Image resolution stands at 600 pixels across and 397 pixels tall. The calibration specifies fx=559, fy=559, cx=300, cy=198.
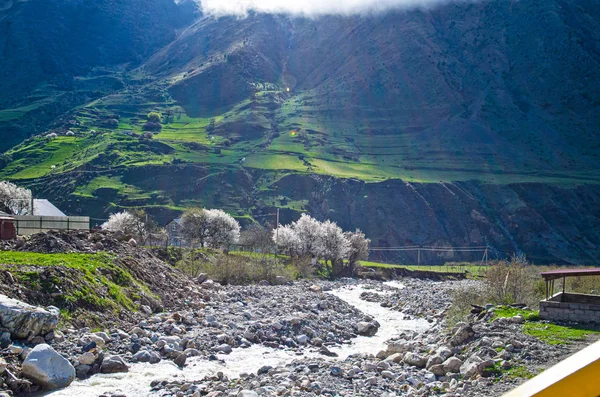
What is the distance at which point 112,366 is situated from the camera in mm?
20766

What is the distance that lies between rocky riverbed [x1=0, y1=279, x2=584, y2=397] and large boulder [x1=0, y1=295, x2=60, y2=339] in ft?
1.17

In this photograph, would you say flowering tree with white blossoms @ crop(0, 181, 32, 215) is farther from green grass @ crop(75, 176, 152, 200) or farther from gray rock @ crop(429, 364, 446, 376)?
gray rock @ crop(429, 364, 446, 376)

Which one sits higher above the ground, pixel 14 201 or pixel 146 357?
pixel 14 201

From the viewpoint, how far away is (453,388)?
17.3 metres

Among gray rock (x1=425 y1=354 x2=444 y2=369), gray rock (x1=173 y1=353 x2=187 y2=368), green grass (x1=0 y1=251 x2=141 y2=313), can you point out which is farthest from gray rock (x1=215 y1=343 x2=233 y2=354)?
gray rock (x1=425 y1=354 x2=444 y2=369)

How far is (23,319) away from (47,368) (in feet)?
10.3

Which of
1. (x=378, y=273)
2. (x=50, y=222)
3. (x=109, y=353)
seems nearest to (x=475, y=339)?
(x=109, y=353)

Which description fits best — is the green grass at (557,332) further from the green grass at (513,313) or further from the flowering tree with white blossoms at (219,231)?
the flowering tree with white blossoms at (219,231)

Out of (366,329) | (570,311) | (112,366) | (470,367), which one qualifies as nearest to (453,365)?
(470,367)

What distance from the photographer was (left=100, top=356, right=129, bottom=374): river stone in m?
20.7

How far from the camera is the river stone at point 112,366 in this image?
20.7 m

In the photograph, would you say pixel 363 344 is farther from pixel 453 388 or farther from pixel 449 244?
pixel 449 244

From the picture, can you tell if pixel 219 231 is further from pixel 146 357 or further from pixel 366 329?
pixel 146 357

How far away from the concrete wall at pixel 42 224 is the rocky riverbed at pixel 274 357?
86.4ft
